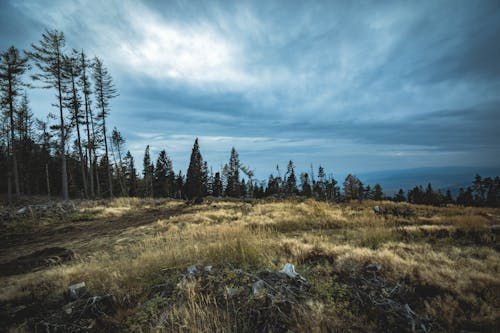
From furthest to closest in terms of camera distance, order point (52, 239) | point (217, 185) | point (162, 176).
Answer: point (217, 185) < point (162, 176) < point (52, 239)

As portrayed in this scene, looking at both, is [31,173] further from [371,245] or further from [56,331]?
[371,245]

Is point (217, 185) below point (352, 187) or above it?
above

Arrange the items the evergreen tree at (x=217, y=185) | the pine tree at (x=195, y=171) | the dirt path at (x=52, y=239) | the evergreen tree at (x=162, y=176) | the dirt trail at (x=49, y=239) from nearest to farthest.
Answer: the dirt trail at (x=49, y=239), the dirt path at (x=52, y=239), the pine tree at (x=195, y=171), the evergreen tree at (x=162, y=176), the evergreen tree at (x=217, y=185)

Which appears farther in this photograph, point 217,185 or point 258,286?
point 217,185

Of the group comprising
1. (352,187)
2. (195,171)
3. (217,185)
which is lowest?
(352,187)

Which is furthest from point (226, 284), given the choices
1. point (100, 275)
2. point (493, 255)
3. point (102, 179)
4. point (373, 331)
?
point (102, 179)

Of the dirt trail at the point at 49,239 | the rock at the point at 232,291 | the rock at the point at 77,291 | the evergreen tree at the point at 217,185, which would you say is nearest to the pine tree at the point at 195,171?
the evergreen tree at the point at 217,185

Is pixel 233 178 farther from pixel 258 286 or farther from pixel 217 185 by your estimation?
pixel 258 286

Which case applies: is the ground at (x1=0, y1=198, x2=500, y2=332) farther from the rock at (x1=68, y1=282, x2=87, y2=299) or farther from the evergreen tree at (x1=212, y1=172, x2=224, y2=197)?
the evergreen tree at (x1=212, y1=172, x2=224, y2=197)

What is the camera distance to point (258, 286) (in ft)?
9.91

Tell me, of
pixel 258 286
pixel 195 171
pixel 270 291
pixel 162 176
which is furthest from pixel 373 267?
pixel 162 176

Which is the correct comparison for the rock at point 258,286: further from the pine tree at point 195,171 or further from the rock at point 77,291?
the pine tree at point 195,171

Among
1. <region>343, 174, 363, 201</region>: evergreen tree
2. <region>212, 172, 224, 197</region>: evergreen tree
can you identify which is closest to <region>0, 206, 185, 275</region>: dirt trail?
<region>212, 172, 224, 197</region>: evergreen tree

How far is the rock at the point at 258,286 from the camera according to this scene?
290cm
